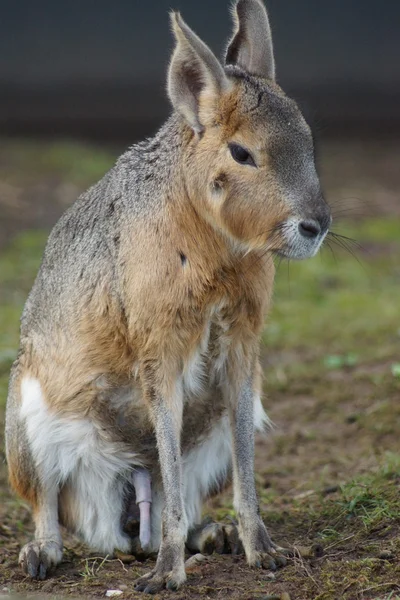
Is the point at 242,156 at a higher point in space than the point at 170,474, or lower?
higher

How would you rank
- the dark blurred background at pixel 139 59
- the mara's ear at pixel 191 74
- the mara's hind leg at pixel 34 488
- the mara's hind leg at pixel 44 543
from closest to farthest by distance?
the mara's ear at pixel 191 74
the mara's hind leg at pixel 44 543
the mara's hind leg at pixel 34 488
the dark blurred background at pixel 139 59

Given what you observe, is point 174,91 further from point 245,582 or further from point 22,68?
point 22,68

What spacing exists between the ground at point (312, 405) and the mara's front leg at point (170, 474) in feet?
0.37

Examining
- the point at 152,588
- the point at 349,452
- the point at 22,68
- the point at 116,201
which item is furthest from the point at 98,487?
the point at 22,68

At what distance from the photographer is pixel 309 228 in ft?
13.0

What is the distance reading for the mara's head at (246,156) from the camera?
3.98 metres

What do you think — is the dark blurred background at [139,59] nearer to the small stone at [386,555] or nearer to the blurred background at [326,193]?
the blurred background at [326,193]

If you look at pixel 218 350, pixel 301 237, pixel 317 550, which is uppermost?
pixel 301 237

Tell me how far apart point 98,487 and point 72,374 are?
1.68 ft

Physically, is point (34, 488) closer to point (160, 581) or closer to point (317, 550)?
point (160, 581)

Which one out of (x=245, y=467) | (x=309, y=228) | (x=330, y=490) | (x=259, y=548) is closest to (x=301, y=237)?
(x=309, y=228)

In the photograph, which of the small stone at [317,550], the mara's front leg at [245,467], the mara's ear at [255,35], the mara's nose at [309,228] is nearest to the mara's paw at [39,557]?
the mara's front leg at [245,467]

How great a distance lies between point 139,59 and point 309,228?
33.9ft

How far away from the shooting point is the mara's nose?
13.0ft
